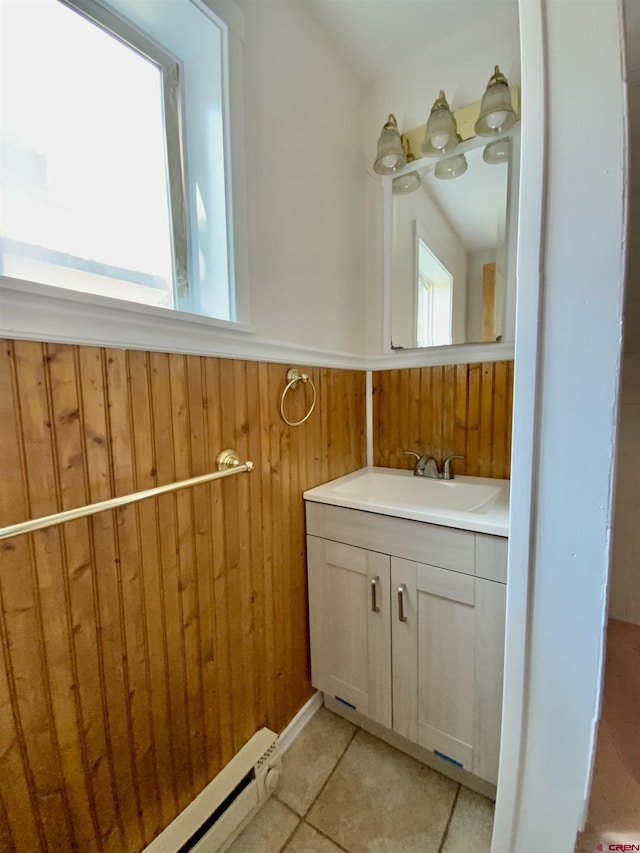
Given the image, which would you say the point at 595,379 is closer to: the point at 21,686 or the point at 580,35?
the point at 580,35

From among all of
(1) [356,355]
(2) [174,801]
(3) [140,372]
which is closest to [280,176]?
(1) [356,355]

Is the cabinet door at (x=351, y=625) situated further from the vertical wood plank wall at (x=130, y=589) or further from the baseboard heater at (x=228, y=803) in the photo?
the baseboard heater at (x=228, y=803)

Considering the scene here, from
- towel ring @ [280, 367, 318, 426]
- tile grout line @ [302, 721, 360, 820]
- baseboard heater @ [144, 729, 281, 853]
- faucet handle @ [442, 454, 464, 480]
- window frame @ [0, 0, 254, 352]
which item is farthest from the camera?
faucet handle @ [442, 454, 464, 480]

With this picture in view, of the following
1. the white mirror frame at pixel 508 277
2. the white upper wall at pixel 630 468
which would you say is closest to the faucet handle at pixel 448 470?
the white mirror frame at pixel 508 277

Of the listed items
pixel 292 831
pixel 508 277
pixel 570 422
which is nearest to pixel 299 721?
pixel 292 831

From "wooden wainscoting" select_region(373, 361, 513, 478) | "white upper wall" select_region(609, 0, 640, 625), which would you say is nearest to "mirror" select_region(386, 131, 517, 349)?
"wooden wainscoting" select_region(373, 361, 513, 478)

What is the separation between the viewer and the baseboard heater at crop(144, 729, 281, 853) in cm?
93

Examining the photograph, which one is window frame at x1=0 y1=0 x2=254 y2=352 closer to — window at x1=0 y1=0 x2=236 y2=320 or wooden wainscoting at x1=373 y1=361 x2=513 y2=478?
window at x1=0 y1=0 x2=236 y2=320

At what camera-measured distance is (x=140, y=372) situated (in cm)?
85

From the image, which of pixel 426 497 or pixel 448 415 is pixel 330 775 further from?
pixel 448 415

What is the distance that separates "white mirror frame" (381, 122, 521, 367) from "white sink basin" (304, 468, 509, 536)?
0.52 m

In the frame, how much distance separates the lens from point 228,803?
1.04 m

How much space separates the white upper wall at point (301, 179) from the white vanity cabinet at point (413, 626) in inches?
30.6

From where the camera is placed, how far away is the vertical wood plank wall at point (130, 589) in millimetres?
686
